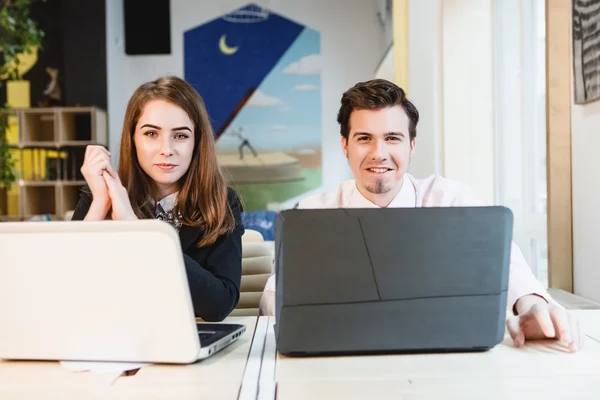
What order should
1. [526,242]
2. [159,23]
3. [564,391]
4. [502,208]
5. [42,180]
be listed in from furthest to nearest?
[159,23]
[42,180]
[526,242]
[502,208]
[564,391]

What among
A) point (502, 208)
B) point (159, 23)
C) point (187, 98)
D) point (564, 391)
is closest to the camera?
point (564, 391)

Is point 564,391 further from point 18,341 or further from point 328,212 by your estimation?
point 18,341

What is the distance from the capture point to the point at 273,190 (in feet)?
25.9

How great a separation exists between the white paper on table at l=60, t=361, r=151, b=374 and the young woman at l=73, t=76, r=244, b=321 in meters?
0.49

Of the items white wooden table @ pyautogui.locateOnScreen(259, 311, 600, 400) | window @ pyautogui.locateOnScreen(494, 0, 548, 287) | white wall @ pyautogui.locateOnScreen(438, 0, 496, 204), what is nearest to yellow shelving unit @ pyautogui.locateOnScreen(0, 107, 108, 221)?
white wall @ pyautogui.locateOnScreen(438, 0, 496, 204)

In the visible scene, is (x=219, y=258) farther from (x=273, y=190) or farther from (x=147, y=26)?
(x=147, y=26)

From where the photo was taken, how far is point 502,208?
1.02 metres

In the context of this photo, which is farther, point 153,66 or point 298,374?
point 153,66

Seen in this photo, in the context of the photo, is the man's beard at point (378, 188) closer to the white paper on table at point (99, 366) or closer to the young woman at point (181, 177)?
the young woman at point (181, 177)

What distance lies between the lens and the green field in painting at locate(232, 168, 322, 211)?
7.87 m

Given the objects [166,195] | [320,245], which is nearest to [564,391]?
[320,245]

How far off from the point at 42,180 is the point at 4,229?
6.25 m

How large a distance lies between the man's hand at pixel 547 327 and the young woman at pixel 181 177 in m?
0.68

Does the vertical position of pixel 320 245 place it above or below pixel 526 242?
above
